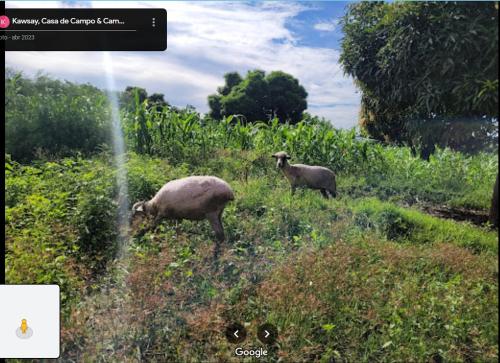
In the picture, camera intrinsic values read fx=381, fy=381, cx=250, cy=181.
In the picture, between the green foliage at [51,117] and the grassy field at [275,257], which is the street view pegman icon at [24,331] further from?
the green foliage at [51,117]

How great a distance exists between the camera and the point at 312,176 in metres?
2.39

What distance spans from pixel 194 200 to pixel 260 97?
2.57 feet

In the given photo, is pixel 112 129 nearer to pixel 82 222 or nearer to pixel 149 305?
pixel 82 222

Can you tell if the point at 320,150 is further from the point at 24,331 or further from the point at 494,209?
the point at 24,331

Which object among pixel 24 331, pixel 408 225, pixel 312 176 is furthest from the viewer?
pixel 312 176

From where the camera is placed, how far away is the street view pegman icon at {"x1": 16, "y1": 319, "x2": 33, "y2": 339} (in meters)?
2.16

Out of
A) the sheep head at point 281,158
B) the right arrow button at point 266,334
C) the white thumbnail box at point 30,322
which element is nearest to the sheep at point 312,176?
the sheep head at point 281,158

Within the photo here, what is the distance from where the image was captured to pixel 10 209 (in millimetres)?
2342

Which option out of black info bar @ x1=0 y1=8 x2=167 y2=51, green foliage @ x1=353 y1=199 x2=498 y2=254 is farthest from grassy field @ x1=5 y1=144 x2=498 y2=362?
black info bar @ x1=0 y1=8 x2=167 y2=51

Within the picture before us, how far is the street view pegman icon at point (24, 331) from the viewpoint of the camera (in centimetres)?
216

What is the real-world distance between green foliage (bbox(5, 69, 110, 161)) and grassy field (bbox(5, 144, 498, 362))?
10cm

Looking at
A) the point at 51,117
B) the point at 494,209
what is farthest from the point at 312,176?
the point at 51,117

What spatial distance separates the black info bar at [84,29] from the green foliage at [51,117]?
0.24 meters

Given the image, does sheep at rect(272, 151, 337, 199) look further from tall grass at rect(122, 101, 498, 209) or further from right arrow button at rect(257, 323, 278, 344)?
right arrow button at rect(257, 323, 278, 344)
